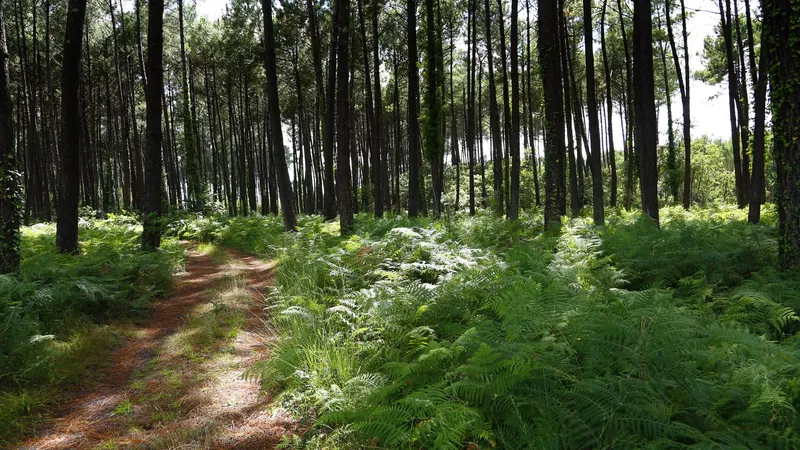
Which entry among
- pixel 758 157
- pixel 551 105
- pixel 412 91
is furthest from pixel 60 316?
pixel 758 157

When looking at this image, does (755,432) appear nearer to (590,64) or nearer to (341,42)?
(341,42)

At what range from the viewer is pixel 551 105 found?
11516 mm

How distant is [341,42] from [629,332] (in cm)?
1131

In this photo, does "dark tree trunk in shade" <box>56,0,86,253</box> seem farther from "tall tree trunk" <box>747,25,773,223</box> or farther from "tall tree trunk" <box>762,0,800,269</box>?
"tall tree trunk" <box>747,25,773,223</box>

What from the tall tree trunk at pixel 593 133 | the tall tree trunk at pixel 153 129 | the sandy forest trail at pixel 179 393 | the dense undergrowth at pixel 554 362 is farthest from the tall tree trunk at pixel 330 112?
the dense undergrowth at pixel 554 362

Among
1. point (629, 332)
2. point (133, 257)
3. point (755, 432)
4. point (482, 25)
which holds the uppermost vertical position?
point (482, 25)

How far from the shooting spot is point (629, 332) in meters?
2.76

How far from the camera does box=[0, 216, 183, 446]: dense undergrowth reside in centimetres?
380

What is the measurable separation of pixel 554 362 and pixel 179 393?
10.8ft

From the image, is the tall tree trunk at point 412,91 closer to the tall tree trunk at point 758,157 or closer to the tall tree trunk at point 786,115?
the tall tree trunk at point 758,157

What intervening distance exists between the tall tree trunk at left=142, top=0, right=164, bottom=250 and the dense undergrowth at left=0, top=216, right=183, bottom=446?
60.4 inches

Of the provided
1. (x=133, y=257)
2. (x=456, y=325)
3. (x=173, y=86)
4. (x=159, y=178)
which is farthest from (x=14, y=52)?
(x=456, y=325)

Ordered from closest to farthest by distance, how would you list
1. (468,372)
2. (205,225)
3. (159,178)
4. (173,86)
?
(468,372) < (159,178) < (205,225) < (173,86)

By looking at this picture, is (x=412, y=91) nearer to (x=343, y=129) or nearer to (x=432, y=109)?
(x=432, y=109)
